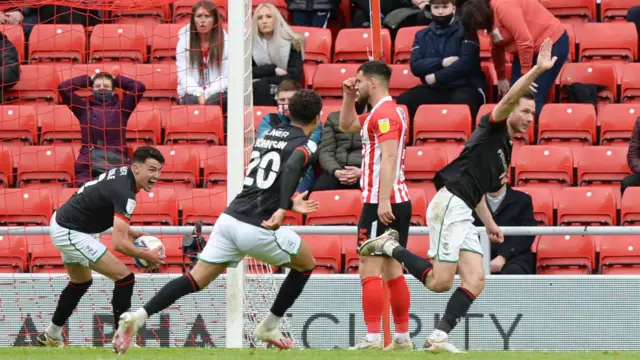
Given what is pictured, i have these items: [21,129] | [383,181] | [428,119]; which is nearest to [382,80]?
[383,181]

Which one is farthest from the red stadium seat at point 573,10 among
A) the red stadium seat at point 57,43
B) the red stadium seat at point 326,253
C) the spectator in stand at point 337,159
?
the red stadium seat at point 57,43

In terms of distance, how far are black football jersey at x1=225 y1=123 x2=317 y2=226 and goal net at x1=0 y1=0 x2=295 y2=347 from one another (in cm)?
99

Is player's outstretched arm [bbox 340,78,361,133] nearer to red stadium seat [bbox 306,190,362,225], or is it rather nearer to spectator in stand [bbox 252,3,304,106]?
red stadium seat [bbox 306,190,362,225]

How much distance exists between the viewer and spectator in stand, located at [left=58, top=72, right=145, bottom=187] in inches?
460

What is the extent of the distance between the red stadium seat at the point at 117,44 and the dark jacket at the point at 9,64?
34.4 inches

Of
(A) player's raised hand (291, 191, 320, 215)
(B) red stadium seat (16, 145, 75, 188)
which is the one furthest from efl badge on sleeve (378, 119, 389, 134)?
(B) red stadium seat (16, 145, 75, 188)

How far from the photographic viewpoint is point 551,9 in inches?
541

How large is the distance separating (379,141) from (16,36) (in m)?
6.58

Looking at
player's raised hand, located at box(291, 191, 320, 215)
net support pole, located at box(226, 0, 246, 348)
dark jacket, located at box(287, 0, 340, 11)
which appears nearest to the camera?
player's raised hand, located at box(291, 191, 320, 215)

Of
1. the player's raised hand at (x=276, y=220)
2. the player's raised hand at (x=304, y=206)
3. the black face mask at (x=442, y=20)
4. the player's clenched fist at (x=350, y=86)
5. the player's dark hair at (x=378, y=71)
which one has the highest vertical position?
the black face mask at (x=442, y=20)

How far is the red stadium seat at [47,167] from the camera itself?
1196 cm

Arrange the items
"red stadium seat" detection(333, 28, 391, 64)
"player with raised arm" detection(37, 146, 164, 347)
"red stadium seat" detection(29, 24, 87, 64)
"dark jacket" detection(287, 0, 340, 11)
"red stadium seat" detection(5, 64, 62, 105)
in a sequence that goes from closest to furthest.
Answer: "player with raised arm" detection(37, 146, 164, 347)
"red stadium seat" detection(5, 64, 62, 105)
"red stadium seat" detection(333, 28, 391, 64)
"red stadium seat" detection(29, 24, 87, 64)
"dark jacket" detection(287, 0, 340, 11)

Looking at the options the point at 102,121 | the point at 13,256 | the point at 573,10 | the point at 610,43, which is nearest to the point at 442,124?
the point at 610,43

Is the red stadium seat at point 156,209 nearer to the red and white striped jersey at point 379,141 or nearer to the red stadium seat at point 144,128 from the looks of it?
the red stadium seat at point 144,128
